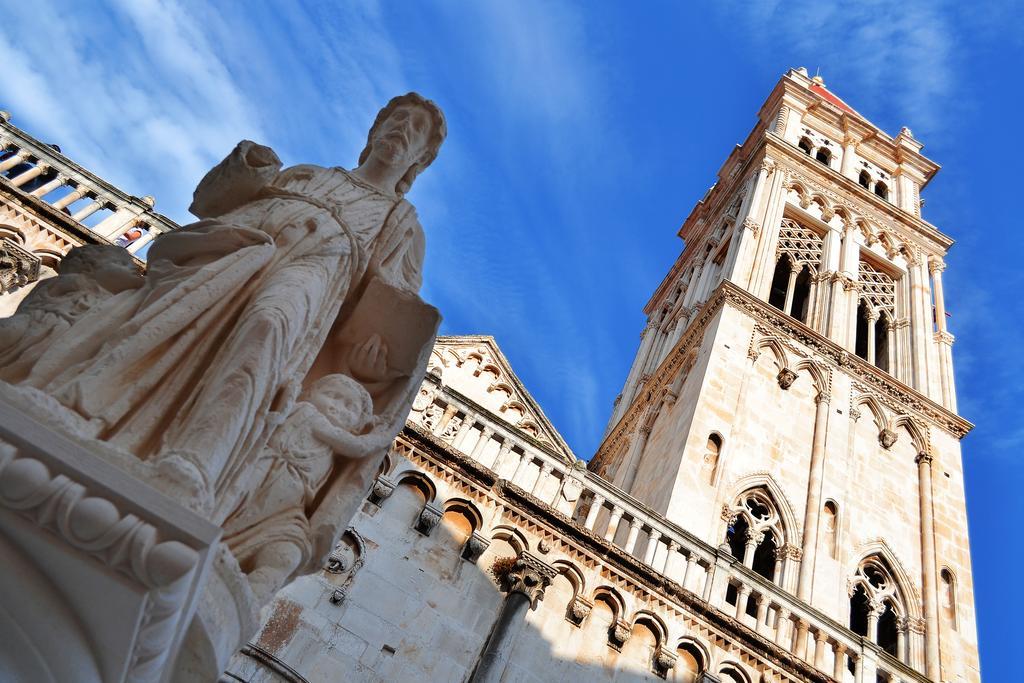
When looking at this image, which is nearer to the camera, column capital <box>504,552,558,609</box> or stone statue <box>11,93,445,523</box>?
stone statue <box>11,93,445,523</box>

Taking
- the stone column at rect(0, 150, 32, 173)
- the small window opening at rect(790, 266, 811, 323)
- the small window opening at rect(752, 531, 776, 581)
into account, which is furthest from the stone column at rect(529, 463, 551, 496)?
the small window opening at rect(790, 266, 811, 323)

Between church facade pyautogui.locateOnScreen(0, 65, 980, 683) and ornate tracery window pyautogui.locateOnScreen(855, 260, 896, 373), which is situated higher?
ornate tracery window pyautogui.locateOnScreen(855, 260, 896, 373)

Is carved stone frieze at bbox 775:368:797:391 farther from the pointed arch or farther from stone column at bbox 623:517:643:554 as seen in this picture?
stone column at bbox 623:517:643:554

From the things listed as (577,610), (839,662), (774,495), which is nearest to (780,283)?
(774,495)

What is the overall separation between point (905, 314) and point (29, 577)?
2453 cm

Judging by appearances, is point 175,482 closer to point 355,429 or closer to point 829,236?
point 355,429

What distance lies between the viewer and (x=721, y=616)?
10.5 m

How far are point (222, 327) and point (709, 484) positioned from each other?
1346cm

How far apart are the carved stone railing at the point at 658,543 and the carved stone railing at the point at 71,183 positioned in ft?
17.7

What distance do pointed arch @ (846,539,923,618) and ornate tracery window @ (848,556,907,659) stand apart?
0.05m

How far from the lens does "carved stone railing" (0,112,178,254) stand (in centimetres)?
1335

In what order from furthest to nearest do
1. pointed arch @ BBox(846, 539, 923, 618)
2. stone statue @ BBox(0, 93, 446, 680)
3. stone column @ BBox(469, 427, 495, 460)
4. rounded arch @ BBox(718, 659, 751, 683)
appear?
pointed arch @ BBox(846, 539, 923, 618) < stone column @ BBox(469, 427, 495, 460) < rounded arch @ BBox(718, 659, 751, 683) < stone statue @ BBox(0, 93, 446, 680)

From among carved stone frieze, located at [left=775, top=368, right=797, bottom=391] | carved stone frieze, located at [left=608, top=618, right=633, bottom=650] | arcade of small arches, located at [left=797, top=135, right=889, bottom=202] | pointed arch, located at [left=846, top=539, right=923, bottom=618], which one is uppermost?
arcade of small arches, located at [left=797, top=135, right=889, bottom=202]

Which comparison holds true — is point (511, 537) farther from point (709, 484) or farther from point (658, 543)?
point (709, 484)
